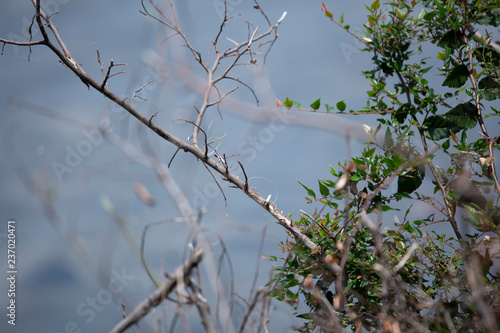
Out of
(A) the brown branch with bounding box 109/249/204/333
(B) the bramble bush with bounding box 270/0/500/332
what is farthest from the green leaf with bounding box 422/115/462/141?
(A) the brown branch with bounding box 109/249/204/333

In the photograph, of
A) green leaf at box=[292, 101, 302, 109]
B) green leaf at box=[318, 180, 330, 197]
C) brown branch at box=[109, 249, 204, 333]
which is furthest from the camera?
green leaf at box=[292, 101, 302, 109]

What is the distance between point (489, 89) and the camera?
1403 millimetres

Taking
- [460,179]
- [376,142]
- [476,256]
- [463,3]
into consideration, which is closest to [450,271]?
[476,256]

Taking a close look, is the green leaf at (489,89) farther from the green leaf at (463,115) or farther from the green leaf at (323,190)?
the green leaf at (323,190)

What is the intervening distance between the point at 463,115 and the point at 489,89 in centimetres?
12

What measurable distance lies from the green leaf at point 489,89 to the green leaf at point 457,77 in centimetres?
6

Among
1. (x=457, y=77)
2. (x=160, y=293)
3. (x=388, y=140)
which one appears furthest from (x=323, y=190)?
(x=160, y=293)

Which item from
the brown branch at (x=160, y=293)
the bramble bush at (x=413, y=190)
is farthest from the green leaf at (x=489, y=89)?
the brown branch at (x=160, y=293)

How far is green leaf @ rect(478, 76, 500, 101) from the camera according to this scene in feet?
4.58

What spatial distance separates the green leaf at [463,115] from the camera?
1.41 metres

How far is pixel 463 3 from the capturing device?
4.72 ft

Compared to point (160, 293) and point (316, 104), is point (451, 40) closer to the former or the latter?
point (316, 104)

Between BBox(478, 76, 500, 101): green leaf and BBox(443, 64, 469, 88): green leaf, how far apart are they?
0.21 feet

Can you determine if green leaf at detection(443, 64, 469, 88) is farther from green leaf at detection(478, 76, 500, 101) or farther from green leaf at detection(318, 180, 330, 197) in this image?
green leaf at detection(318, 180, 330, 197)
